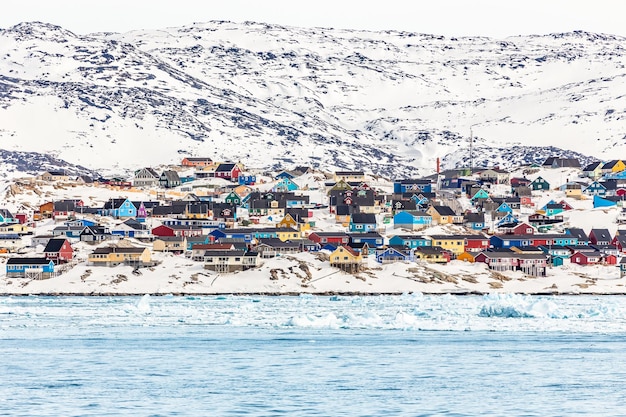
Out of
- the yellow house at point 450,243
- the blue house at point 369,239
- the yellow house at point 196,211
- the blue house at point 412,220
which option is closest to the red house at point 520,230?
the blue house at point 412,220

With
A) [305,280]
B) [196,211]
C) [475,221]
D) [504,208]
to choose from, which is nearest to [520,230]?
[475,221]

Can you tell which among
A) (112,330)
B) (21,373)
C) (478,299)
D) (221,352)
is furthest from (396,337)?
(478,299)

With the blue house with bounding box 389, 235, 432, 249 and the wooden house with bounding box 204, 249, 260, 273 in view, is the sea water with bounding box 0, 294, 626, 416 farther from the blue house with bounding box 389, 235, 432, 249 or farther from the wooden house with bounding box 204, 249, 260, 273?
the blue house with bounding box 389, 235, 432, 249

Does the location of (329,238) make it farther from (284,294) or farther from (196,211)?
(284,294)

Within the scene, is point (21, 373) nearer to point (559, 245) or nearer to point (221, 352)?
point (221, 352)

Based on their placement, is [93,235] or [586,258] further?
[93,235]
